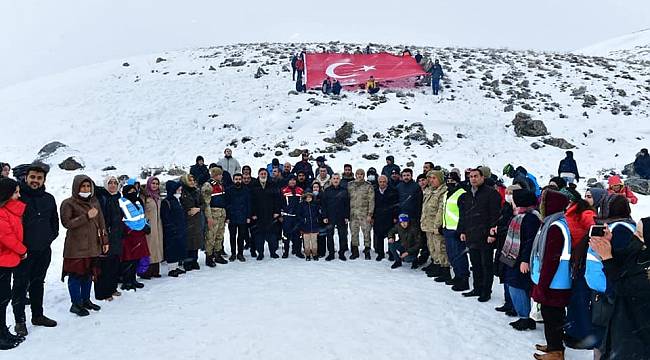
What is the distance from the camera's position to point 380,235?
33.6ft

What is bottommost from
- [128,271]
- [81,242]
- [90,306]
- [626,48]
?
[90,306]

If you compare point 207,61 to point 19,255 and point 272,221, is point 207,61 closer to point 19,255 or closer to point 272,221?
point 272,221

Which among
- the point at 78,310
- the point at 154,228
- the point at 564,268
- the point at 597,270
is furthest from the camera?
the point at 154,228

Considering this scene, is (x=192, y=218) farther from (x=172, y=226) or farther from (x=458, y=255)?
(x=458, y=255)

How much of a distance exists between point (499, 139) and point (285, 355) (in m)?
22.1

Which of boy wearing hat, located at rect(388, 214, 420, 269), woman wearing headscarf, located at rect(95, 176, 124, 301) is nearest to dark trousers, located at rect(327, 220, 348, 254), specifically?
boy wearing hat, located at rect(388, 214, 420, 269)

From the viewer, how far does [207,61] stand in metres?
38.0

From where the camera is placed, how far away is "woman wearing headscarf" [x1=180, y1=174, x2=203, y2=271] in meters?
9.20

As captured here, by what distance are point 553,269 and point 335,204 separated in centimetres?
596

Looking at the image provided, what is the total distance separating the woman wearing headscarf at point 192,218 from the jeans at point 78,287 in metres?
2.58

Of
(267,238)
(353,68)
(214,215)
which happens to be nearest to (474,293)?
(267,238)

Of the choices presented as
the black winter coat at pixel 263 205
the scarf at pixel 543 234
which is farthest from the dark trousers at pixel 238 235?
the scarf at pixel 543 234

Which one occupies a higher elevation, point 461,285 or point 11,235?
point 11,235

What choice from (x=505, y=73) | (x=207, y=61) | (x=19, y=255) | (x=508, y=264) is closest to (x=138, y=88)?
(x=207, y=61)
